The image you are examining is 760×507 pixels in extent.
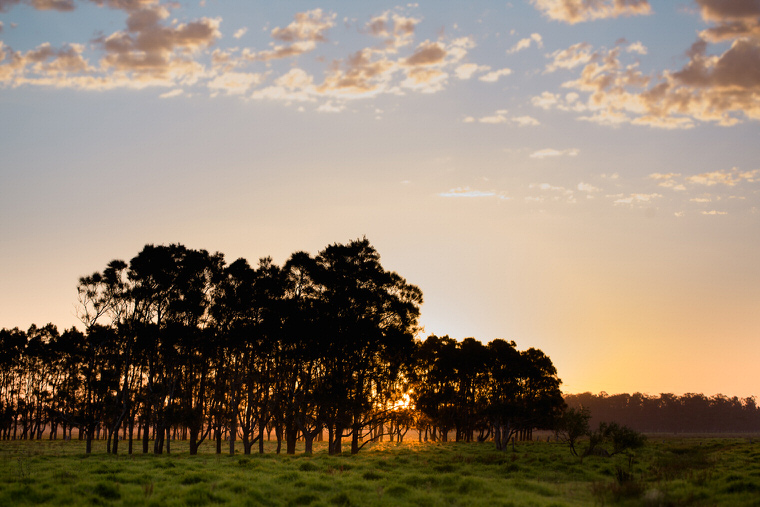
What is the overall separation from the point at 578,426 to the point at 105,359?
50554 millimetres

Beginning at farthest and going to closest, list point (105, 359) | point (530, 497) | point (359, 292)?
point (105, 359) → point (359, 292) → point (530, 497)

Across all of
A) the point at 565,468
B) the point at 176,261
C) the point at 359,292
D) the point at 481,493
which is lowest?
the point at 565,468

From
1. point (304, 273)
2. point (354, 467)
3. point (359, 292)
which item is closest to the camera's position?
point (354, 467)

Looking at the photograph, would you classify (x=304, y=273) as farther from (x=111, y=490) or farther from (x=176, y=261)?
(x=111, y=490)

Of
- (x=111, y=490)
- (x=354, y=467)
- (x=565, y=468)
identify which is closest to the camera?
(x=111, y=490)

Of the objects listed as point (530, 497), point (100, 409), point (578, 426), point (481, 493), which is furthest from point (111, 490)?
point (578, 426)

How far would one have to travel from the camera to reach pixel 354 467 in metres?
31.0

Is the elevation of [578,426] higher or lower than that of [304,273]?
lower

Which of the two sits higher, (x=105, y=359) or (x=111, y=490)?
(x=105, y=359)

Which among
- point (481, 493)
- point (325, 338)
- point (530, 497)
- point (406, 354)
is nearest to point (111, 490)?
point (481, 493)

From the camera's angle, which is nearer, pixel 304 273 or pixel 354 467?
pixel 354 467

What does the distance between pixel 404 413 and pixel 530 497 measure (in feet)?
96.6

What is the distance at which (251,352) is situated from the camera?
53688 millimetres

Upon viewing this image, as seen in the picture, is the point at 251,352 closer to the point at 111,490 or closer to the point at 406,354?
the point at 406,354
